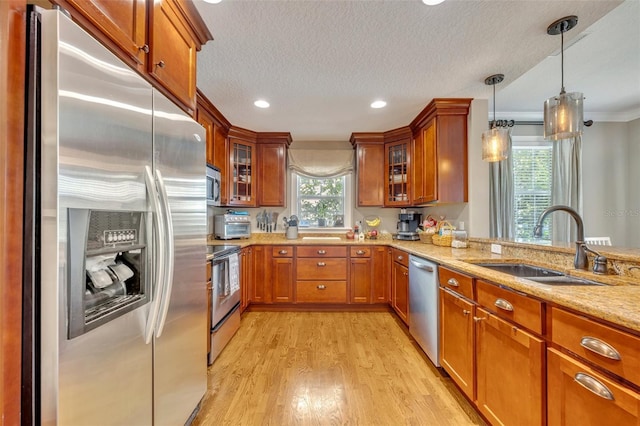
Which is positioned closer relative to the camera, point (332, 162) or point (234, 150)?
point (234, 150)

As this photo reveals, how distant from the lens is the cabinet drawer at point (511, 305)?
1.20 meters

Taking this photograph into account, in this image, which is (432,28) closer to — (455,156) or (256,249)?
(455,156)

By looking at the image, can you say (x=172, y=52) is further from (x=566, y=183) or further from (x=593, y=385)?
(x=566, y=183)

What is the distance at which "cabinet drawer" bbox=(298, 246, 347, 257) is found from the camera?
3.59 metres

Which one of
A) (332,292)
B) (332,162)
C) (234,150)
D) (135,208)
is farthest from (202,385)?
(332,162)

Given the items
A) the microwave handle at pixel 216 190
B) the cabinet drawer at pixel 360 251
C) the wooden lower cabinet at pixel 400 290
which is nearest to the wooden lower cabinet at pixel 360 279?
the cabinet drawer at pixel 360 251

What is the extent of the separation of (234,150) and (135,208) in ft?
9.90

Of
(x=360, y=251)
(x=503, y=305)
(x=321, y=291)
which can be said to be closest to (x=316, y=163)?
(x=360, y=251)

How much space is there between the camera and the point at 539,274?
1836mm

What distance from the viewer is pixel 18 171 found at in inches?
26.8

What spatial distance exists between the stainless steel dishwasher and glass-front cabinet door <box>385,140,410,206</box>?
4.31 feet

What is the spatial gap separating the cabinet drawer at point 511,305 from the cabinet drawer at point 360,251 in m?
1.98

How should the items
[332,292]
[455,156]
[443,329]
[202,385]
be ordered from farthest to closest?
[332,292], [455,156], [443,329], [202,385]

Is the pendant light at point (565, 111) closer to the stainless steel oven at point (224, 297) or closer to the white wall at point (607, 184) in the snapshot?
the stainless steel oven at point (224, 297)
